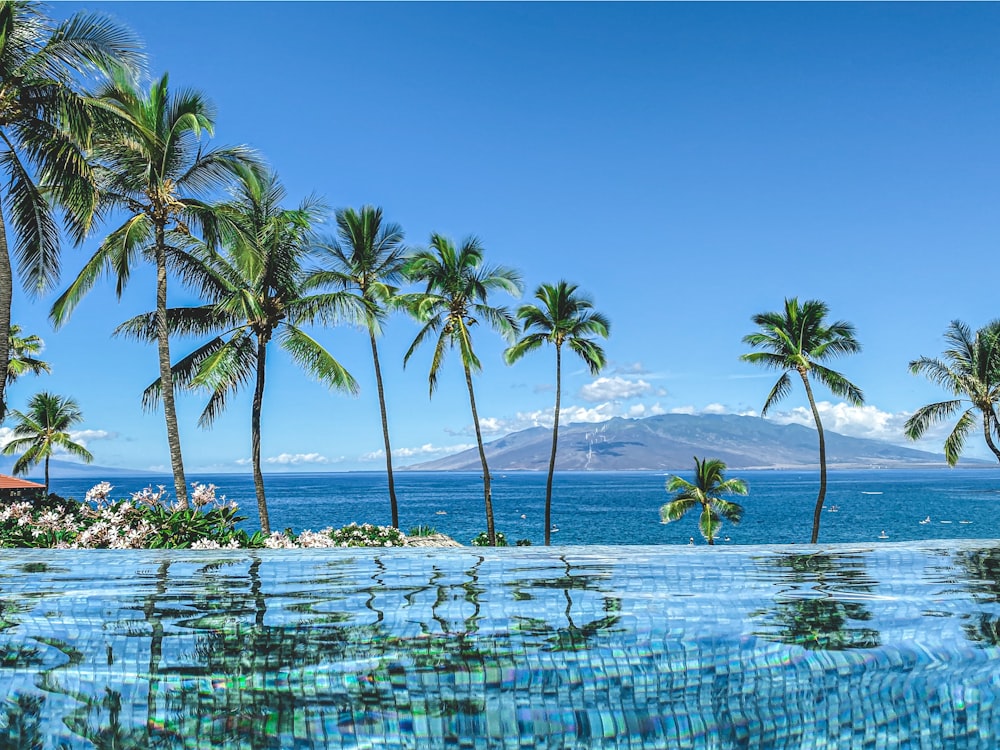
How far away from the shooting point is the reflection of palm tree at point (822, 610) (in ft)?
14.9

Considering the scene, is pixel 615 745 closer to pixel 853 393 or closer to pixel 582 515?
pixel 853 393

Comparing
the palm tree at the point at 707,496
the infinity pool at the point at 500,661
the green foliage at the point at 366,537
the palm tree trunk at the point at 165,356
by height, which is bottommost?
the palm tree at the point at 707,496

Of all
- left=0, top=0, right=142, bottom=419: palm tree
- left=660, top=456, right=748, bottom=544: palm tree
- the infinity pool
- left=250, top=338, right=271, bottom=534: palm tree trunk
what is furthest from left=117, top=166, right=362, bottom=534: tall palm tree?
left=660, top=456, right=748, bottom=544: palm tree

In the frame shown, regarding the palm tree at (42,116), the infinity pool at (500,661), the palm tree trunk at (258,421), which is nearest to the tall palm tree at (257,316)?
the palm tree trunk at (258,421)

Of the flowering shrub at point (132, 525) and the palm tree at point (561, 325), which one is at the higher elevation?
→ the palm tree at point (561, 325)

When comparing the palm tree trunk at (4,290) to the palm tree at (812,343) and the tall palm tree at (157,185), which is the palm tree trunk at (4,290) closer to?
the tall palm tree at (157,185)

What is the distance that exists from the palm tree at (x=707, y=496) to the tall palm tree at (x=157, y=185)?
19112mm

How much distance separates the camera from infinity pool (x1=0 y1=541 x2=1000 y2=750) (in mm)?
3922

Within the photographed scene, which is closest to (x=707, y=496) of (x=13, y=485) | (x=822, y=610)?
Answer: (x=822, y=610)

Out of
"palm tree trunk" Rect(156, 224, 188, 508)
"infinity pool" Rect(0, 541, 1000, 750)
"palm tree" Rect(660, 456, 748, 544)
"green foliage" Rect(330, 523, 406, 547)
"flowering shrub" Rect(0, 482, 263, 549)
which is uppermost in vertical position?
"palm tree trunk" Rect(156, 224, 188, 508)

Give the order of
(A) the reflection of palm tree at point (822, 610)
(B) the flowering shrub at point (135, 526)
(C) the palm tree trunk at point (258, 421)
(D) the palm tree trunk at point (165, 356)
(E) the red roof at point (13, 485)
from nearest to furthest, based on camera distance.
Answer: (A) the reflection of palm tree at point (822, 610) → (B) the flowering shrub at point (135, 526) → (D) the palm tree trunk at point (165, 356) → (C) the palm tree trunk at point (258, 421) → (E) the red roof at point (13, 485)

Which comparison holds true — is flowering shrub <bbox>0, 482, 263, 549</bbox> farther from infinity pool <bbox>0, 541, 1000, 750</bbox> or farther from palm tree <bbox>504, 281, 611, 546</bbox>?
palm tree <bbox>504, 281, 611, 546</bbox>

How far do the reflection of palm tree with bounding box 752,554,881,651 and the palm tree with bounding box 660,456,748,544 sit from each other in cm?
2195

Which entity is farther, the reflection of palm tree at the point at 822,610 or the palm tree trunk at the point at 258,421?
the palm tree trunk at the point at 258,421
